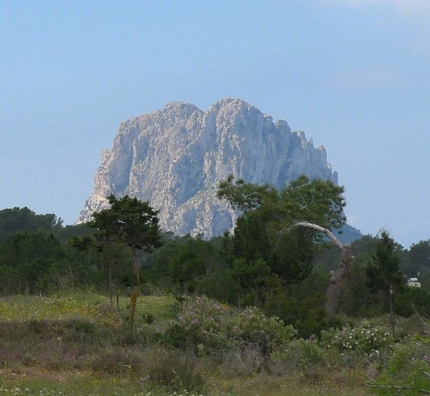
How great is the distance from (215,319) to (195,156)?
148642 mm

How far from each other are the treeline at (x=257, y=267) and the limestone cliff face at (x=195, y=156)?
352 feet

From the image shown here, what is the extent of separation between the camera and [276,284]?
27.0 metres

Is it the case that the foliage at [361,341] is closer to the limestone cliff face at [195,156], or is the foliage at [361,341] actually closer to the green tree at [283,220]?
the green tree at [283,220]

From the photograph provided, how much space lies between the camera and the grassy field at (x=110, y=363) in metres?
11.8

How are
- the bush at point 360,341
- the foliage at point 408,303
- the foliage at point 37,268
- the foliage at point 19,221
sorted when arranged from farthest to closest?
the foliage at point 19,221 < the foliage at point 408,303 < the foliage at point 37,268 < the bush at point 360,341

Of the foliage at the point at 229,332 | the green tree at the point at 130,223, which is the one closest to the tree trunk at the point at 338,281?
the foliage at the point at 229,332

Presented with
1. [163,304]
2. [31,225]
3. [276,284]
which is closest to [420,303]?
[276,284]

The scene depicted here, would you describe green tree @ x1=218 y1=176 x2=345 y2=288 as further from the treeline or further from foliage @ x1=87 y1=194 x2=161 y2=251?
foliage @ x1=87 y1=194 x2=161 y2=251

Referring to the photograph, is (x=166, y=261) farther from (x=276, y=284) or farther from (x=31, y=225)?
(x=31, y=225)

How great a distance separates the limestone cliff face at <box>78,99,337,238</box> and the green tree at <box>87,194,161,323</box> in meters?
125

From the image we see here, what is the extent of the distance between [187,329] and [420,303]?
14407 millimetres

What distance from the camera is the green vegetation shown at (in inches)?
479

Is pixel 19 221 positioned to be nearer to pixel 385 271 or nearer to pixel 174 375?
pixel 385 271

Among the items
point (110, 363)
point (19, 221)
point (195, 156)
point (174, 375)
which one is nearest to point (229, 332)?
point (110, 363)
